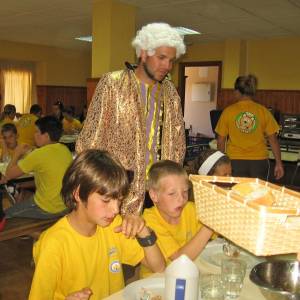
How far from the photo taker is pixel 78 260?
1.51m

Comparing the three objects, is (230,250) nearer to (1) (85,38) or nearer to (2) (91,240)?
(2) (91,240)

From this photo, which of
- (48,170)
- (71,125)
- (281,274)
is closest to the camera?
(281,274)

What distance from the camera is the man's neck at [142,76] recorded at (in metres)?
2.19

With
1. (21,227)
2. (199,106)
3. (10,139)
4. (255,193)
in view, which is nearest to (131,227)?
(255,193)

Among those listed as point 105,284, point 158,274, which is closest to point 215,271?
point 158,274

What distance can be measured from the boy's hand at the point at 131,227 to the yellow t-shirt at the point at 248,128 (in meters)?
2.34

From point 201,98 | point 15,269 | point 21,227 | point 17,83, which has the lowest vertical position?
point 15,269

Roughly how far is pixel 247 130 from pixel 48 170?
1740 mm

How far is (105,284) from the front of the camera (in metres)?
1.60

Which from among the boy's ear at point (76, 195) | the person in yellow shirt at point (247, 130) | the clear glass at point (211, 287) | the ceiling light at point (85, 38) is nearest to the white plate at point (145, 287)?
the clear glass at point (211, 287)

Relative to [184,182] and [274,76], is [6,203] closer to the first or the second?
[184,182]

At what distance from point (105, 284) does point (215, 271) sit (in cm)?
42

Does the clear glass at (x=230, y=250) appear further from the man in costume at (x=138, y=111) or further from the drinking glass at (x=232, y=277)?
the man in costume at (x=138, y=111)

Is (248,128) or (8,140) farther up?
(248,128)
